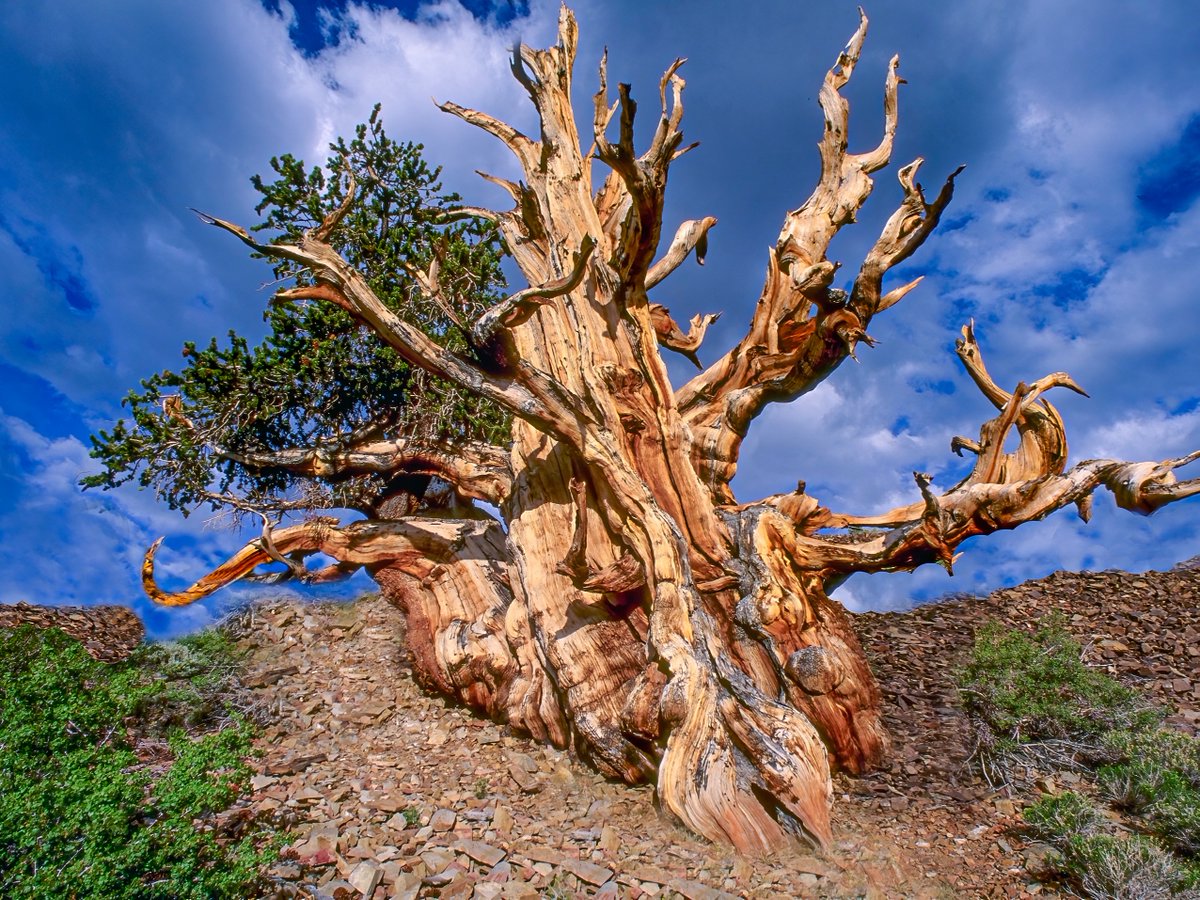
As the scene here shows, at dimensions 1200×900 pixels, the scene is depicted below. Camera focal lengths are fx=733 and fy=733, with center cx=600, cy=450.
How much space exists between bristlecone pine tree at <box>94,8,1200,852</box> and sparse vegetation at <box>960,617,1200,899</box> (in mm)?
1116

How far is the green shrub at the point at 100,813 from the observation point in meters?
3.71

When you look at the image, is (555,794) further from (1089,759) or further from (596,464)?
(1089,759)

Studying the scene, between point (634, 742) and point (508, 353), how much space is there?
3.50 m

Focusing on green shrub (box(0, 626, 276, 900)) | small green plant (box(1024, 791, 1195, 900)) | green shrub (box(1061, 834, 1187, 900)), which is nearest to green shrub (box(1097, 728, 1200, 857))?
small green plant (box(1024, 791, 1195, 900))

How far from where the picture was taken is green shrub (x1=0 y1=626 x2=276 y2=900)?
3.71 metres

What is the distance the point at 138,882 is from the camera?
3742mm

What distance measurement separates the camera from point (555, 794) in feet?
19.5

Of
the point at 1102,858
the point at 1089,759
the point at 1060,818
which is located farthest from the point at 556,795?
the point at 1089,759

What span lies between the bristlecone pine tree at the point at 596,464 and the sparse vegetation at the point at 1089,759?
43.9 inches

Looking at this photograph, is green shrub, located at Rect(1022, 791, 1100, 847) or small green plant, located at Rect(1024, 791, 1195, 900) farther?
green shrub, located at Rect(1022, 791, 1100, 847)

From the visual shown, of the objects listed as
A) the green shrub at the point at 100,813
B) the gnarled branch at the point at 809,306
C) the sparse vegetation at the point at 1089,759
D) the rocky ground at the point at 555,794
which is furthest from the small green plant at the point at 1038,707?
the green shrub at the point at 100,813

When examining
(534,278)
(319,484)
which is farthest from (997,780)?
(319,484)

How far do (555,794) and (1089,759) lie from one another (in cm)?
446

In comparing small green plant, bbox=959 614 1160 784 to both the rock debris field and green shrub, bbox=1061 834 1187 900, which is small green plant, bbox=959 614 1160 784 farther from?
green shrub, bbox=1061 834 1187 900
